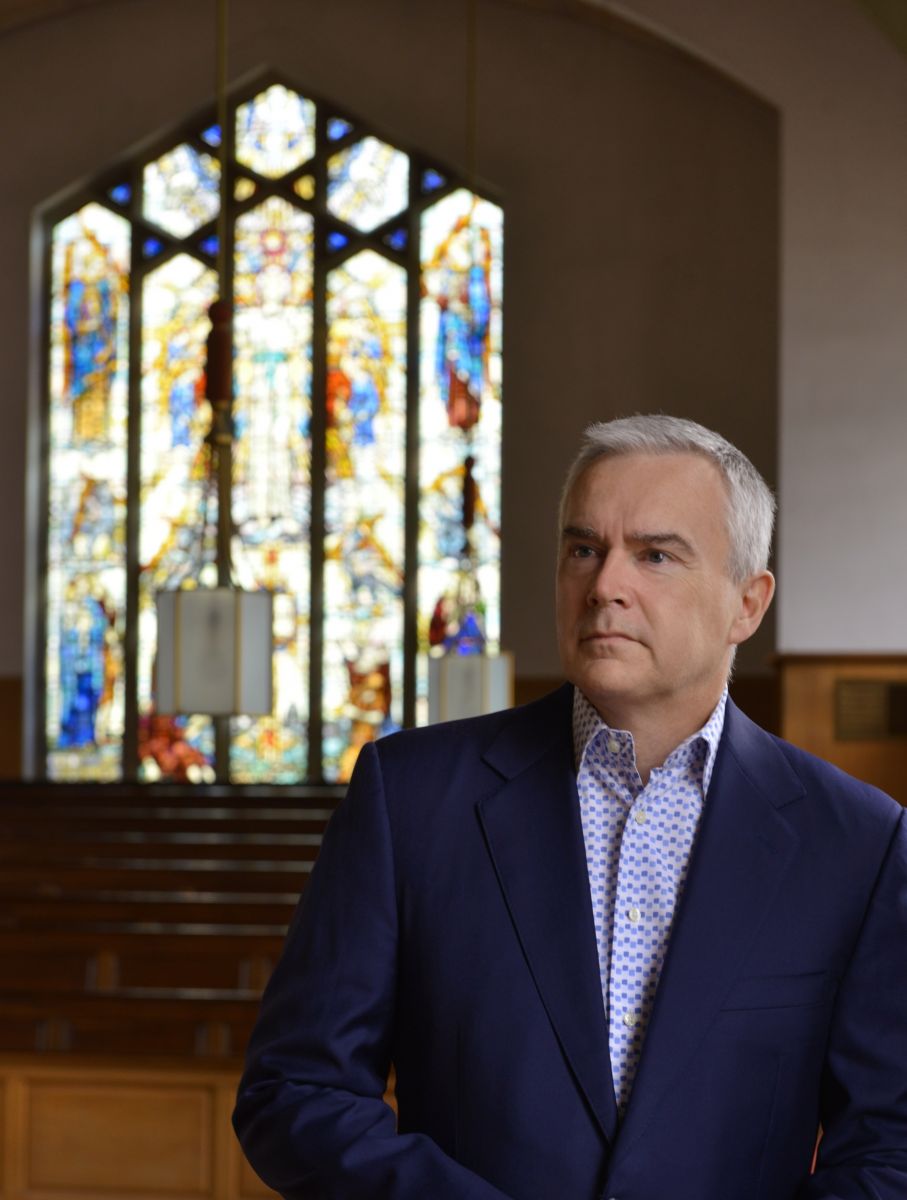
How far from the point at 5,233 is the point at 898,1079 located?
1035 centimetres

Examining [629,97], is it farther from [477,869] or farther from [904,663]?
[477,869]

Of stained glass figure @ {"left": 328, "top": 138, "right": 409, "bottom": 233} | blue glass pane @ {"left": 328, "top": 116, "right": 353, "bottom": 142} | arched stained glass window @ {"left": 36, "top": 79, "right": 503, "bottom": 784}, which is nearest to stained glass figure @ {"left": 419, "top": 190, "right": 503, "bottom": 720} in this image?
arched stained glass window @ {"left": 36, "top": 79, "right": 503, "bottom": 784}

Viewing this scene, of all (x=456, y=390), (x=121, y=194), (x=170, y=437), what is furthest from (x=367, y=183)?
(x=170, y=437)

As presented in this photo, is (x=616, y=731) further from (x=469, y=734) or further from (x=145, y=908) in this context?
(x=145, y=908)

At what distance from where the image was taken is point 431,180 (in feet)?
34.7

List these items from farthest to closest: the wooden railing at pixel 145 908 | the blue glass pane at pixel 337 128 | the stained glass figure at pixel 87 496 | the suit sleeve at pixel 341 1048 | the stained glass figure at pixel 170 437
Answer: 1. the blue glass pane at pixel 337 128
2. the stained glass figure at pixel 170 437
3. the stained glass figure at pixel 87 496
4. the wooden railing at pixel 145 908
5. the suit sleeve at pixel 341 1048

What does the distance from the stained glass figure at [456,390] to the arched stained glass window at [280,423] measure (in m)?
0.01

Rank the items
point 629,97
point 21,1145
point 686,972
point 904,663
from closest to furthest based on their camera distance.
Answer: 1. point 686,972
2. point 21,1145
3. point 904,663
4. point 629,97

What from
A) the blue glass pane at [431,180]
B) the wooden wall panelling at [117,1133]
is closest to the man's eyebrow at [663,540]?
the wooden wall panelling at [117,1133]

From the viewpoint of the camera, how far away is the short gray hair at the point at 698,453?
123 centimetres

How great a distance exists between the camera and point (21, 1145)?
344 cm

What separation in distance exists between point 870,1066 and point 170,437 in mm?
9837

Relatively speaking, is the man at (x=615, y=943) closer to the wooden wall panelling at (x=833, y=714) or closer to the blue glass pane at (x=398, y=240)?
the wooden wall panelling at (x=833, y=714)

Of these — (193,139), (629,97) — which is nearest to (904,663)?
(629,97)
